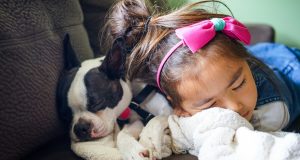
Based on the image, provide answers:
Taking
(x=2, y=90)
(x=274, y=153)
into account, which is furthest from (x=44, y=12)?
(x=274, y=153)

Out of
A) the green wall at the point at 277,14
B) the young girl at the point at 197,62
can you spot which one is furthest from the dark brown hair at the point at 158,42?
the green wall at the point at 277,14

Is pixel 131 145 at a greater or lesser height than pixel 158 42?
lesser

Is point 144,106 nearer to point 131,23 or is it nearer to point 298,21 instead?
point 131,23

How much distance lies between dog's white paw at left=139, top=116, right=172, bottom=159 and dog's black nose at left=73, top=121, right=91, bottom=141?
14 cm

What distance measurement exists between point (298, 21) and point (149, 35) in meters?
0.92

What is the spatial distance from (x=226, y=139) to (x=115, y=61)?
1.29ft

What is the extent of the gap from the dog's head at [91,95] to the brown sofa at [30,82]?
0.11 ft

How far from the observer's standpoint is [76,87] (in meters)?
0.93

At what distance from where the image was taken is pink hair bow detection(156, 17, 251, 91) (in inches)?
31.5

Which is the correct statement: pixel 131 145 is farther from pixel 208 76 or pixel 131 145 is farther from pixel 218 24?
pixel 218 24

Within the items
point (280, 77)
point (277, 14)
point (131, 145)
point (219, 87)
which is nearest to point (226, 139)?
point (219, 87)

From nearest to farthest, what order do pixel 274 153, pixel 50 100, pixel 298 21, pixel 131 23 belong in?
pixel 274 153, pixel 50 100, pixel 131 23, pixel 298 21

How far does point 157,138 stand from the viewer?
2.68ft

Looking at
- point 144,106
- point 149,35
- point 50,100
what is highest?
point 149,35
